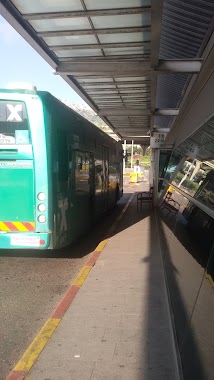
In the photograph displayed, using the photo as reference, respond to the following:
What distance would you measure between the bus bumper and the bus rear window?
1.64m

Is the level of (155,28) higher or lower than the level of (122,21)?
lower

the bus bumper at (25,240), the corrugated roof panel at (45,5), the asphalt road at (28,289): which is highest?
the corrugated roof panel at (45,5)

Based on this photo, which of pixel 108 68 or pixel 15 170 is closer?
pixel 15 170

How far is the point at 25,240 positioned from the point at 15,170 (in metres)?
1.25

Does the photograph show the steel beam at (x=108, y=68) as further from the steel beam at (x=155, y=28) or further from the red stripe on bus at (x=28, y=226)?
the red stripe on bus at (x=28, y=226)

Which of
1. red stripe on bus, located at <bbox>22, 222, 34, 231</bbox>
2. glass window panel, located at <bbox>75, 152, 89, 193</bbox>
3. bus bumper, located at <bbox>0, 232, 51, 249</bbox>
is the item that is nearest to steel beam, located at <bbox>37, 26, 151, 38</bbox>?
glass window panel, located at <bbox>75, 152, 89, 193</bbox>

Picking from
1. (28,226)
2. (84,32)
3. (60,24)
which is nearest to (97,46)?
(84,32)

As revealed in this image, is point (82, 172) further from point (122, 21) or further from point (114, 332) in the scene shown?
point (114, 332)

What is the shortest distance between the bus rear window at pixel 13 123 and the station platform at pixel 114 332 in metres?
2.67

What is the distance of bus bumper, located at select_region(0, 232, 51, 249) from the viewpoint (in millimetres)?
7168

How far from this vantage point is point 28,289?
6.38 metres

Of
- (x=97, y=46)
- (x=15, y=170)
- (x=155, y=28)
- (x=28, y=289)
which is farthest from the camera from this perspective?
(x=97, y=46)

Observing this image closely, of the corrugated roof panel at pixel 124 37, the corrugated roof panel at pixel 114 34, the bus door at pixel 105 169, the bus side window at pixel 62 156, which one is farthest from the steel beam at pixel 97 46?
the bus door at pixel 105 169

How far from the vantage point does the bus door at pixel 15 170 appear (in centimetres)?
711
